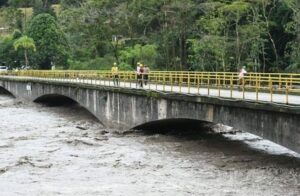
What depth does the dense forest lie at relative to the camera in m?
61.6

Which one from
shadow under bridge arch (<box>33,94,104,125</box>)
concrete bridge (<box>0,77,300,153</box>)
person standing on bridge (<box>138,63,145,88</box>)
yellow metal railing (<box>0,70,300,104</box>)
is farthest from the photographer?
shadow under bridge arch (<box>33,94,104,125</box>)

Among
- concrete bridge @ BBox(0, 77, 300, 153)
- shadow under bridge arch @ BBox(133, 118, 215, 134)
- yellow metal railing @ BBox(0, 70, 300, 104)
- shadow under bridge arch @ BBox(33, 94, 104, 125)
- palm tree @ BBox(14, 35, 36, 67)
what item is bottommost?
shadow under bridge arch @ BBox(33, 94, 104, 125)

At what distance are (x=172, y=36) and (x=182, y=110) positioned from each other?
4345 centimetres

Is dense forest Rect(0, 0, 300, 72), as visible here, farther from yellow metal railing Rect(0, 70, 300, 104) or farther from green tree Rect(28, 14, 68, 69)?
yellow metal railing Rect(0, 70, 300, 104)

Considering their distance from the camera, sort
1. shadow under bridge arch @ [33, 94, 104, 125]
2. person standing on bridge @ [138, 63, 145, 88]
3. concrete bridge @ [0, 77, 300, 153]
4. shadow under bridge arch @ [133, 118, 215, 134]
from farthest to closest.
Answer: shadow under bridge arch @ [33, 94, 104, 125] → person standing on bridge @ [138, 63, 145, 88] → shadow under bridge arch @ [133, 118, 215, 134] → concrete bridge @ [0, 77, 300, 153]

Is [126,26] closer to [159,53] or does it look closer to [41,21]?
[159,53]

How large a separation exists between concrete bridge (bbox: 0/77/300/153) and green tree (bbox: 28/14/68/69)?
46.6 meters

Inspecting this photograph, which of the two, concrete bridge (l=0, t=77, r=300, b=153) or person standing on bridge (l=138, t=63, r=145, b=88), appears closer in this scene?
concrete bridge (l=0, t=77, r=300, b=153)

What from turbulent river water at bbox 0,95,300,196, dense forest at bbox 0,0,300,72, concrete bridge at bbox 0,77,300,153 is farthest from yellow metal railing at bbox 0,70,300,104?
dense forest at bbox 0,0,300,72

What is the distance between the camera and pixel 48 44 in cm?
10269

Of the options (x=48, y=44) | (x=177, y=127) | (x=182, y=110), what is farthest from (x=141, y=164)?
(x=48, y=44)

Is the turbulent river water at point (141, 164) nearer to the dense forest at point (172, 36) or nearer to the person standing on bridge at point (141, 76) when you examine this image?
the person standing on bridge at point (141, 76)

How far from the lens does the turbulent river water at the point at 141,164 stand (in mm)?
22391

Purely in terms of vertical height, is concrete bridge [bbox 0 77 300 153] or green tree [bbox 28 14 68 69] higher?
green tree [bbox 28 14 68 69]
